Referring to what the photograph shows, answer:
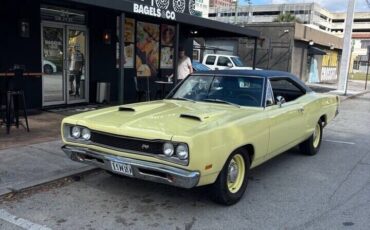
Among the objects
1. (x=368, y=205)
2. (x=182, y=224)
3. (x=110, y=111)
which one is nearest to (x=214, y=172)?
(x=182, y=224)

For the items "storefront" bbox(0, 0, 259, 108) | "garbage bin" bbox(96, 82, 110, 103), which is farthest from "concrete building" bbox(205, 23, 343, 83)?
"garbage bin" bbox(96, 82, 110, 103)

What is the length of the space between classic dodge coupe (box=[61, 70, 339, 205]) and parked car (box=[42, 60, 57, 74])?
5479 millimetres

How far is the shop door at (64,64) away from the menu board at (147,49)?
2251 millimetres

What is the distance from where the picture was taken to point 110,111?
17.3ft

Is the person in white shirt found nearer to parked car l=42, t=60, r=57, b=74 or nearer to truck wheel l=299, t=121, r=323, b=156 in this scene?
parked car l=42, t=60, r=57, b=74

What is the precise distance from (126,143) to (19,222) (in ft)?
4.34

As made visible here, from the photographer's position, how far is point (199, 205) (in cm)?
477

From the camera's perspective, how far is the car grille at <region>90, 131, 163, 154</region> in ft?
13.9

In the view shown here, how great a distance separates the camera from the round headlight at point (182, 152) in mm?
4035

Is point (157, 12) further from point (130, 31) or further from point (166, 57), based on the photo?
point (166, 57)

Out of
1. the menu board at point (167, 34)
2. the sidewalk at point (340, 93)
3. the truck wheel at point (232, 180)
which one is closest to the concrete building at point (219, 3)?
the sidewalk at point (340, 93)

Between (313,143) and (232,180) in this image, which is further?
(313,143)

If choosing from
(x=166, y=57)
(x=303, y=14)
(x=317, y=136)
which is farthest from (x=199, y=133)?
(x=303, y=14)

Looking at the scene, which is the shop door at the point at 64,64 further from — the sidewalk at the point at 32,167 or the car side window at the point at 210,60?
the car side window at the point at 210,60
